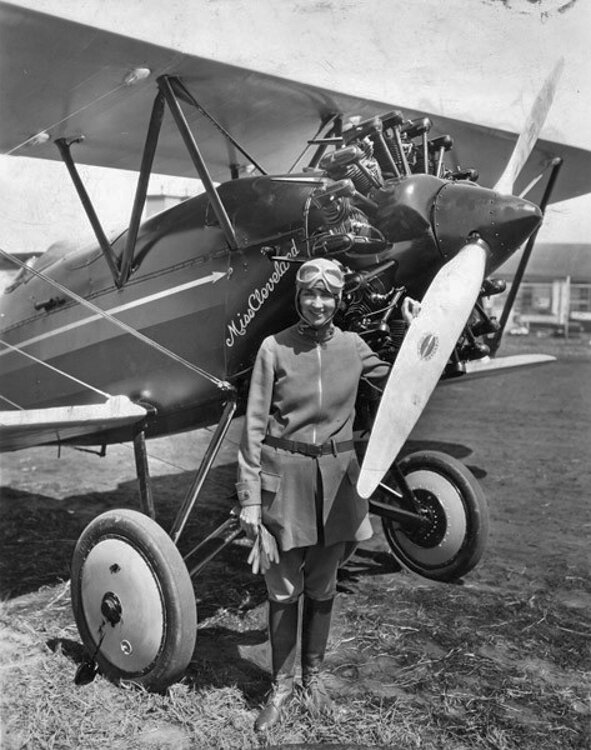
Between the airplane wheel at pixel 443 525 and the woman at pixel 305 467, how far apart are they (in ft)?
5.08

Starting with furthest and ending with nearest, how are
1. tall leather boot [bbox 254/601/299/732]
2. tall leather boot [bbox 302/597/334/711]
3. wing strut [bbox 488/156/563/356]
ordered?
wing strut [bbox 488/156/563/356] < tall leather boot [bbox 302/597/334/711] < tall leather boot [bbox 254/601/299/732]

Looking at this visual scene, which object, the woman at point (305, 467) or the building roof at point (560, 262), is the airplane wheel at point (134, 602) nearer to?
the woman at point (305, 467)

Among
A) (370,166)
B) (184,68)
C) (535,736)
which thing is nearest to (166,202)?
(184,68)

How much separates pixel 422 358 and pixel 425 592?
1.90 m

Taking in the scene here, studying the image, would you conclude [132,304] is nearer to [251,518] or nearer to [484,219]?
[251,518]

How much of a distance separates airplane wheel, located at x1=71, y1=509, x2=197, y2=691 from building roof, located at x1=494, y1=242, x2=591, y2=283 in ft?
90.5

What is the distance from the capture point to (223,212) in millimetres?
3477

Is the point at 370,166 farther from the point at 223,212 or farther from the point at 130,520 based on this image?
the point at 130,520

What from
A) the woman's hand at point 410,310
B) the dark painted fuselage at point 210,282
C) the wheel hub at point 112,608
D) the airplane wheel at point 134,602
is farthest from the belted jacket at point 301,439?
the wheel hub at point 112,608

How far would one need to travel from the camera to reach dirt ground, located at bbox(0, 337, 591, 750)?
286 cm

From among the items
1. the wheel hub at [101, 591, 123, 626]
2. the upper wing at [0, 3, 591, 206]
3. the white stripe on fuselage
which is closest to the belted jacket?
the wheel hub at [101, 591, 123, 626]

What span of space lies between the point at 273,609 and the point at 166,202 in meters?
7.70

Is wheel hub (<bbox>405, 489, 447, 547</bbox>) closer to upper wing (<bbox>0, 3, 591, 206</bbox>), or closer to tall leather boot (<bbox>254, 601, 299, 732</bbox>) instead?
tall leather boot (<bbox>254, 601, 299, 732</bbox>)

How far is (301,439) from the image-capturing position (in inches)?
106
